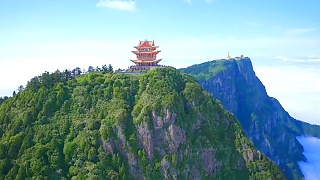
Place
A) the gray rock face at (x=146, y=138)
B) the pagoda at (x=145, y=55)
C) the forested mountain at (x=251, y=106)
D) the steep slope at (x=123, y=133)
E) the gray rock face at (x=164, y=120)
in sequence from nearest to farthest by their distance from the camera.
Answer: the steep slope at (x=123, y=133) → the gray rock face at (x=146, y=138) → the gray rock face at (x=164, y=120) → the pagoda at (x=145, y=55) → the forested mountain at (x=251, y=106)

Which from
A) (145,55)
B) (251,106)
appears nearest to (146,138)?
(145,55)

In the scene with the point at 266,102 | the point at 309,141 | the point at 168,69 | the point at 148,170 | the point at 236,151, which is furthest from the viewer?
the point at 309,141

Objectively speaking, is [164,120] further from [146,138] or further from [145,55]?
[145,55]

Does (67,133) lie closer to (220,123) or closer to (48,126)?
(48,126)

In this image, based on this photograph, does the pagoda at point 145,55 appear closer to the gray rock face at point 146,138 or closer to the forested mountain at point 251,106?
the gray rock face at point 146,138

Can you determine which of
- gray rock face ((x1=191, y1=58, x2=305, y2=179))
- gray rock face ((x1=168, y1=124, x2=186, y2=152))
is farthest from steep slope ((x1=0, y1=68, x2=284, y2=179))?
gray rock face ((x1=191, y1=58, x2=305, y2=179))

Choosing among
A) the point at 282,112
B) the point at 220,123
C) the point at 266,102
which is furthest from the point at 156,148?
the point at 282,112

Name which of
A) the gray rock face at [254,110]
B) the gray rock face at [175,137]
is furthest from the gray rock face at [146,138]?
the gray rock face at [254,110]
